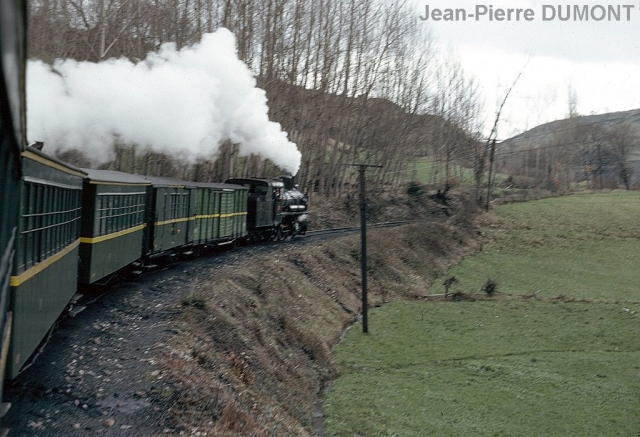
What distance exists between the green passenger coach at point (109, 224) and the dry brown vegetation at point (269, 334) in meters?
1.75

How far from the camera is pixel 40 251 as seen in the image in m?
7.94

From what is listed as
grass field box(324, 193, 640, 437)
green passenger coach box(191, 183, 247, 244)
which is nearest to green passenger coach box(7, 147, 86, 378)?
grass field box(324, 193, 640, 437)

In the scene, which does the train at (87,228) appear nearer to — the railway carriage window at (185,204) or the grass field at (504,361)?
the railway carriage window at (185,204)

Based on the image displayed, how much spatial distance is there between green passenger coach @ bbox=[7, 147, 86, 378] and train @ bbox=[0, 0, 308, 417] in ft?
0.04

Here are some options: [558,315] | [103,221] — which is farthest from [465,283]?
[103,221]

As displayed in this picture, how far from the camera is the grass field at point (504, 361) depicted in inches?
661

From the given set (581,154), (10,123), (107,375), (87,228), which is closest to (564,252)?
(87,228)

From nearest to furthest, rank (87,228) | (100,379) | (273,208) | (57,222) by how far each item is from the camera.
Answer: (57,222)
(100,379)
(87,228)
(273,208)

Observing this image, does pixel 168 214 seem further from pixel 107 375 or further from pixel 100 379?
pixel 100 379

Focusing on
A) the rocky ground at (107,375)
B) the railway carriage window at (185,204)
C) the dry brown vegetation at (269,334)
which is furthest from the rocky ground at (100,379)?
the railway carriage window at (185,204)

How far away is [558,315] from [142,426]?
82.4ft

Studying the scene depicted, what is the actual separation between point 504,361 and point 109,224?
1405 centimetres

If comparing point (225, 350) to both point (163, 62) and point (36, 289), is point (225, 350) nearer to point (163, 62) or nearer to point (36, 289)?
point (36, 289)

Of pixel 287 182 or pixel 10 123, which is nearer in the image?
pixel 10 123
